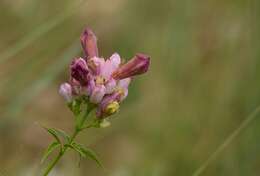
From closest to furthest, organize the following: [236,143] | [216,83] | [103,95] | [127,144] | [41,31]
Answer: [103,95] < [41,31] < [236,143] < [216,83] < [127,144]

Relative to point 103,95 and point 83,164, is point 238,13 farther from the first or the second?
point 103,95

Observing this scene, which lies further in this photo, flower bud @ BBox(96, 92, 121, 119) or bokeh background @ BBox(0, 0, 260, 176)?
bokeh background @ BBox(0, 0, 260, 176)

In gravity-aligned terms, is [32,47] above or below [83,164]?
above

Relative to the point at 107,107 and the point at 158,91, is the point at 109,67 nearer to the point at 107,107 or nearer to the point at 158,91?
the point at 107,107

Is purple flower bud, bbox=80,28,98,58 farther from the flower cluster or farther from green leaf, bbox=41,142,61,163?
green leaf, bbox=41,142,61,163

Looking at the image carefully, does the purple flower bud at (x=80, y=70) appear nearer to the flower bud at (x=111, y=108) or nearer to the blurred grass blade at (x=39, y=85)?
the flower bud at (x=111, y=108)

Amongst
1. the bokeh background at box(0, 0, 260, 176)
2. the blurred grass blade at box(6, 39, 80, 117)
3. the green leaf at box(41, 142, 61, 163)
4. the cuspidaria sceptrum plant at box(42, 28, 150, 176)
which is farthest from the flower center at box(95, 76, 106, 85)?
the blurred grass blade at box(6, 39, 80, 117)

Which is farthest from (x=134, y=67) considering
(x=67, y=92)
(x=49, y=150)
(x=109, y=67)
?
(x=49, y=150)

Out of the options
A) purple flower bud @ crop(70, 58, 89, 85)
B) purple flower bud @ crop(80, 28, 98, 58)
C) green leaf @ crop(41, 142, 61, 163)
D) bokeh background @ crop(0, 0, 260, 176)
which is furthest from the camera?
bokeh background @ crop(0, 0, 260, 176)

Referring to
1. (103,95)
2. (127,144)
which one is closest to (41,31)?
(103,95)
